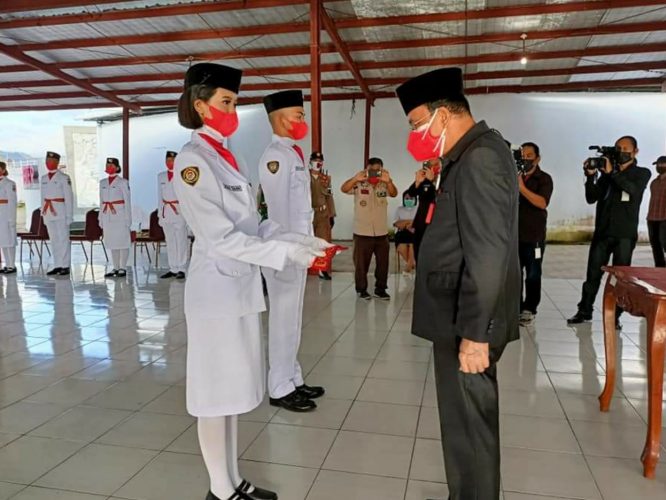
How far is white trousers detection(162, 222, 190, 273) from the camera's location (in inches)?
289

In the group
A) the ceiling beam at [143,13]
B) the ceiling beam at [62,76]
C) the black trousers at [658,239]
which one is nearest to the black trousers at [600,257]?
the black trousers at [658,239]

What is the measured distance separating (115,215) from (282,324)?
5.56 m

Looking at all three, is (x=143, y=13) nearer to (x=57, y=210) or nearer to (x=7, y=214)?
(x=57, y=210)

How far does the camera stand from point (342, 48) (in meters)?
8.64

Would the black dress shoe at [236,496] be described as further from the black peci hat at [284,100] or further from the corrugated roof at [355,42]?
the corrugated roof at [355,42]

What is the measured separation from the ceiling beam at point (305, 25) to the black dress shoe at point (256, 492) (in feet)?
24.6

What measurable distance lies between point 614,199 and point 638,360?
129 centimetres

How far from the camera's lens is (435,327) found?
1570mm

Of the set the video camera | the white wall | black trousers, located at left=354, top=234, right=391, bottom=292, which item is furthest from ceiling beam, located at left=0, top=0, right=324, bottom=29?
the white wall

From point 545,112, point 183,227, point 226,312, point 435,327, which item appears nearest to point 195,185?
point 226,312

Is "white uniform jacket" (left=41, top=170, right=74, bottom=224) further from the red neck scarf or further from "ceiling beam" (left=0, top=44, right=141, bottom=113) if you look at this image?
the red neck scarf

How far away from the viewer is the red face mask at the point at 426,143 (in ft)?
5.12

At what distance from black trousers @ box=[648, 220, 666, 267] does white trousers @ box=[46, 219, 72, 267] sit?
808 centimetres

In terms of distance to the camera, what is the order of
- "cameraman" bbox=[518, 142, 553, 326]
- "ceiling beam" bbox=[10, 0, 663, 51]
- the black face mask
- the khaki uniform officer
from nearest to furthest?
the black face mask < "cameraman" bbox=[518, 142, 553, 326] < the khaki uniform officer < "ceiling beam" bbox=[10, 0, 663, 51]
